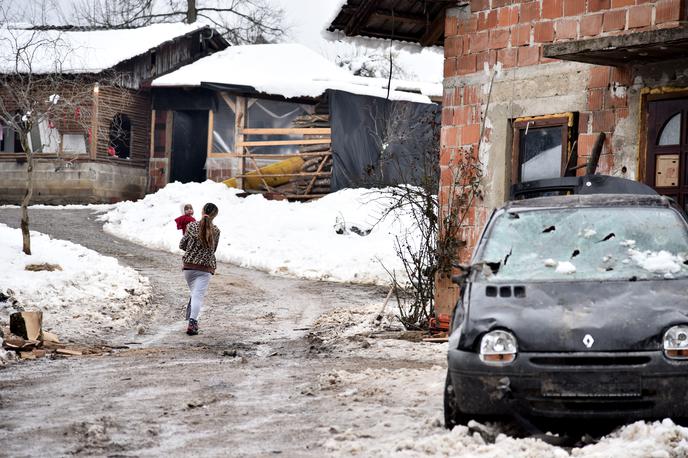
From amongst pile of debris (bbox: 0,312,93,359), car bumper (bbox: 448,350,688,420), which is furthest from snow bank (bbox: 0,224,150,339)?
car bumper (bbox: 448,350,688,420)

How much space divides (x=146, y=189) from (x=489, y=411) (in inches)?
1202

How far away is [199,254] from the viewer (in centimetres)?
1327

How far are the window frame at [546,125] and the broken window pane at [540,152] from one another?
0.12 ft

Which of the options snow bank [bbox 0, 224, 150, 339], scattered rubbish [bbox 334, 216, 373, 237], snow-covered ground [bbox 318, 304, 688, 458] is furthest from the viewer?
scattered rubbish [bbox 334, 216, 373, 237]

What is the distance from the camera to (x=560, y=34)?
1182 centimetres

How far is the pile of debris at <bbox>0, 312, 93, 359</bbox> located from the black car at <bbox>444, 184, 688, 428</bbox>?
6236 millimetres

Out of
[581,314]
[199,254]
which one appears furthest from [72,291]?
[581,314]

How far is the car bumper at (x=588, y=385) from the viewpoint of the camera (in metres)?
5.61

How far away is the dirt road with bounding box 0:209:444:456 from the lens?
6.38 meters

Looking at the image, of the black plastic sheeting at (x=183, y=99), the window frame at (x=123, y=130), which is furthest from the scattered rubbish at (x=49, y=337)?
the window frame at (x=123, y=130)

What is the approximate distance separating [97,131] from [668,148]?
81.1 ft

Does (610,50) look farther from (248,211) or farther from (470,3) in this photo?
(248,211)

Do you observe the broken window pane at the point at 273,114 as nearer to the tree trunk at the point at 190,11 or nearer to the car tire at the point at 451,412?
the tree trunk at the point at 190,11

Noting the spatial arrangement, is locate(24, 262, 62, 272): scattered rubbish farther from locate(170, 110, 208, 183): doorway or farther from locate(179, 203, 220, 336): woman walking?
locate(170, 110, 208, 183): doorway
